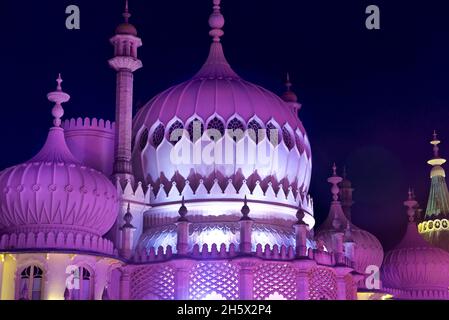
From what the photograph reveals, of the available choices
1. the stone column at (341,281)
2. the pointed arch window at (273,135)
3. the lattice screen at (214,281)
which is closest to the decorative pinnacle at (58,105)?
the lattice screen at (214,281)

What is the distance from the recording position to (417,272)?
35.1 m

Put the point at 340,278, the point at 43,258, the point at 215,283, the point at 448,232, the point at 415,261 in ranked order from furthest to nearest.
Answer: the point at 448,232, the point at 415,261, the point at 340,278, the point at 215,283, the point at 43,258

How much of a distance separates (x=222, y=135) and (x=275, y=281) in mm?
4761

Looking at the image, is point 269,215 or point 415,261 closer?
point 269,215

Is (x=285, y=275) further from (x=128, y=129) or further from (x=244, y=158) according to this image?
(x=128, y=129)

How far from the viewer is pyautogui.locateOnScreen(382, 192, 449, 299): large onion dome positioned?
35094mm

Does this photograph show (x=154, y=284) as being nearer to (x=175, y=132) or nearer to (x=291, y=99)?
(x=175, y=132)

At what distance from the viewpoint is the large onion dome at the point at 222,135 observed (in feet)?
95.2

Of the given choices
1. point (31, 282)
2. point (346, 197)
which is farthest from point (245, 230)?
point (346, 197)
